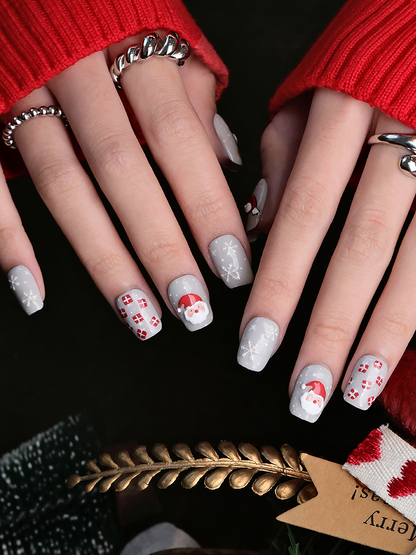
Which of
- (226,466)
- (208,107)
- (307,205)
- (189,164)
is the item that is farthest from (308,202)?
(226,466)

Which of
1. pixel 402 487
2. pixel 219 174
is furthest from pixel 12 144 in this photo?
pixel 402 487

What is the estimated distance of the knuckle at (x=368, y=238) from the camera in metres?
0.70

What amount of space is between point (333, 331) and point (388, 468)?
0.21 metres

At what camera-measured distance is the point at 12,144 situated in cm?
84

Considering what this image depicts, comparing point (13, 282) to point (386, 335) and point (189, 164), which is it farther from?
point (386, 335)

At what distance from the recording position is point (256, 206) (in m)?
0.82

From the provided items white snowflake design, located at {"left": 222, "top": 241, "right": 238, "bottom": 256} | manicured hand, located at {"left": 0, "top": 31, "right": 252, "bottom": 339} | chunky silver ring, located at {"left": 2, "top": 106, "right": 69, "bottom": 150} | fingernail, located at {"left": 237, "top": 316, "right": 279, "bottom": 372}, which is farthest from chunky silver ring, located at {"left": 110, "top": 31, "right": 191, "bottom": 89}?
fingernail, located at {"left": 237, "top": 316, "right": 279, "bottom": 372}

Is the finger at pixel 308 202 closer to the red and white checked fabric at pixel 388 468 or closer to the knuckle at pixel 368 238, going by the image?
the knuckle at pixel 368 238

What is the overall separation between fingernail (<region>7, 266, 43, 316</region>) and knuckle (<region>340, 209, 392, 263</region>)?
0.50m

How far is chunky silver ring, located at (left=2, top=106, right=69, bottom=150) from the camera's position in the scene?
797mm

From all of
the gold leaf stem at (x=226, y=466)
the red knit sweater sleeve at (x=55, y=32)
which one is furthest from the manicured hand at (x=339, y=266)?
the red knit sweater sleeve at (x=55, y=32)

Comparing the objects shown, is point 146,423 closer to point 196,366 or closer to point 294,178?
point 196,366

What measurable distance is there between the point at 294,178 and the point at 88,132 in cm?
37

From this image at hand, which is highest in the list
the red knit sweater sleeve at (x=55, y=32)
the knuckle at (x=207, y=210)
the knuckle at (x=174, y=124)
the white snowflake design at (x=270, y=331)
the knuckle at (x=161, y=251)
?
the red knit sweater sleeve at (x=55, y=32)
